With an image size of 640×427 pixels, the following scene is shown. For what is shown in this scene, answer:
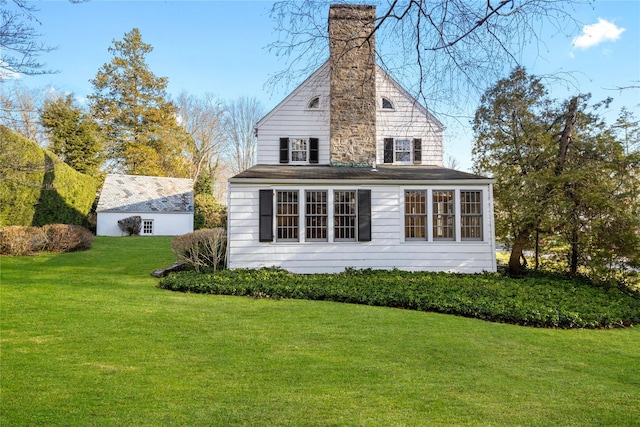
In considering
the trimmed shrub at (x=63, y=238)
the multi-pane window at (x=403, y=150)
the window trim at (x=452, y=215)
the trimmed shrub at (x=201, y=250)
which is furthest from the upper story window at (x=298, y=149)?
the trimmed shrub at (x=63, y=238)

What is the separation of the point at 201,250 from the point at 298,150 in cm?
561

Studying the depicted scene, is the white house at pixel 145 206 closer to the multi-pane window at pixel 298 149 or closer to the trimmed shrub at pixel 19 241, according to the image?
the trimmed shrub at pixel 19 241

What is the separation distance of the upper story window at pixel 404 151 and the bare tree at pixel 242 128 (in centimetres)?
2294

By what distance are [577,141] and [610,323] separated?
6.73m

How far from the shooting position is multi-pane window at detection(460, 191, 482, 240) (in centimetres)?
1211

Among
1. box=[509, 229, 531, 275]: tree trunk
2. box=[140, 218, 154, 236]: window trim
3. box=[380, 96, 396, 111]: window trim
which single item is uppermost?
box=[380, 96, 396, 111]: window trim

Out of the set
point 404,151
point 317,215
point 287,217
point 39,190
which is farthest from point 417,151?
point 39,190

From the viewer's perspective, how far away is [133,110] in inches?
1266

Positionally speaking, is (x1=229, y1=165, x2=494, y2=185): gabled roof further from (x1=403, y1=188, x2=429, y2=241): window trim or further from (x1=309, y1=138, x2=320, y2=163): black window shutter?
(x1=309, y1=138, x2=320, y2=163): black window shutter

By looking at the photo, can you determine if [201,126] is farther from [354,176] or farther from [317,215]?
[317,215]

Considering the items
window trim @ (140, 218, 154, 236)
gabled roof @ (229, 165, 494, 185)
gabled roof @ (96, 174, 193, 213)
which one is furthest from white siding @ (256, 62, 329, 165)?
window trim @ (140, 218, 154, 236)

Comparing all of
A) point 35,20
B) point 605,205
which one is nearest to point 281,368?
point 35,20

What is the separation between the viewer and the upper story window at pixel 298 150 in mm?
15195

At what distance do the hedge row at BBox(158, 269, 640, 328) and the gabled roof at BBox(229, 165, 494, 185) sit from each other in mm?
2665
